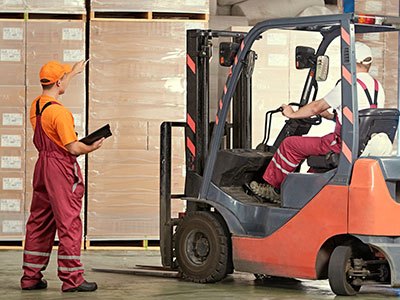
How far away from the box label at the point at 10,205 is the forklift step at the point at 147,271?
66.1 inches

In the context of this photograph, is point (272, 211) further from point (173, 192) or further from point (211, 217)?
point (173, 192)

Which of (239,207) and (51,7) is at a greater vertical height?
(51,7)

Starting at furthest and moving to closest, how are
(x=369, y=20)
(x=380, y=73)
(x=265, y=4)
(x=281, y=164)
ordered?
(x=265, y=4) < (x=380, y=73) < (x=281, y=164) < (x=369, y=20)

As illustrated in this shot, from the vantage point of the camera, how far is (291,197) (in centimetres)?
752

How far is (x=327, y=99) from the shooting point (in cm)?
731

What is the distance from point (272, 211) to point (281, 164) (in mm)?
343

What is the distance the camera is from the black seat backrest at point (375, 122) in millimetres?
7250

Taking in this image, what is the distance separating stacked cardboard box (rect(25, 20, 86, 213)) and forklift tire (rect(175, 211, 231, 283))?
246 cm

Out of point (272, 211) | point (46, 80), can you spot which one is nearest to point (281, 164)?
point (272, 211)

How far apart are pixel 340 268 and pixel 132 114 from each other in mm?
3641

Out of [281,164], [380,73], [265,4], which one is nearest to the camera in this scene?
[281,164]

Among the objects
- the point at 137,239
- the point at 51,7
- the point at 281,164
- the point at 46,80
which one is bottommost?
the point at 137,239

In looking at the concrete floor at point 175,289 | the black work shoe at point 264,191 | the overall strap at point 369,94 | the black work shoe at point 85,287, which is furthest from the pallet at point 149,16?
the black work shoe at point 85,287

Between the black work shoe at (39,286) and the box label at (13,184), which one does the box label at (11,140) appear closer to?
the box label at (13,184)
